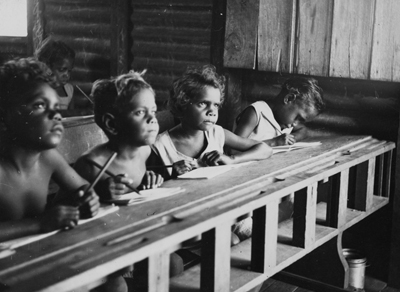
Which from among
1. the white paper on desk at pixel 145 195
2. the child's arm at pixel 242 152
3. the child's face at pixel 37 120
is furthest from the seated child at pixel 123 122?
the child's arm at pixel 242 152

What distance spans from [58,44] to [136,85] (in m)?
3.31

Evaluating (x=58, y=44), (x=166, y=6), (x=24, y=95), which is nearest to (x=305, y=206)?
(x=24, y=95)

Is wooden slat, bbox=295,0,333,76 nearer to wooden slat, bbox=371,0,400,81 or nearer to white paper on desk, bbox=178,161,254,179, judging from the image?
wooden slat, bbox=371,0,400,81

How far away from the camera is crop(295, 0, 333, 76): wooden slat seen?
4492mm

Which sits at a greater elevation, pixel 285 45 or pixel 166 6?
pixel 166 6

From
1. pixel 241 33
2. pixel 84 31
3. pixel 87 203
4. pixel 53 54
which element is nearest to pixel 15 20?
pixel 84 31

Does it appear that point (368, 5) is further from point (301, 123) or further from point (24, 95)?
point (24, 95)

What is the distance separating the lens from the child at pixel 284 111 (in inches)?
177

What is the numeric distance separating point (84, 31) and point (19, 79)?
4422mm

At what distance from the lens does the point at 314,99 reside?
4.49 metres

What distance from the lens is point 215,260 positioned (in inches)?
93.2

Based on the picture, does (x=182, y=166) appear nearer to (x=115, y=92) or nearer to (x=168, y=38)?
(x=115, y=92)

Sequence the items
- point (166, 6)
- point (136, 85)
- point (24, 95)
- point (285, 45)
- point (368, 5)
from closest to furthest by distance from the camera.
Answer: point (24, 95), point (136, 85), point (368, 5), point (285, 45), point (166, 6)

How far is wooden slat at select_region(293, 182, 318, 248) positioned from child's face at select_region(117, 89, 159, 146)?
37.1 inches
